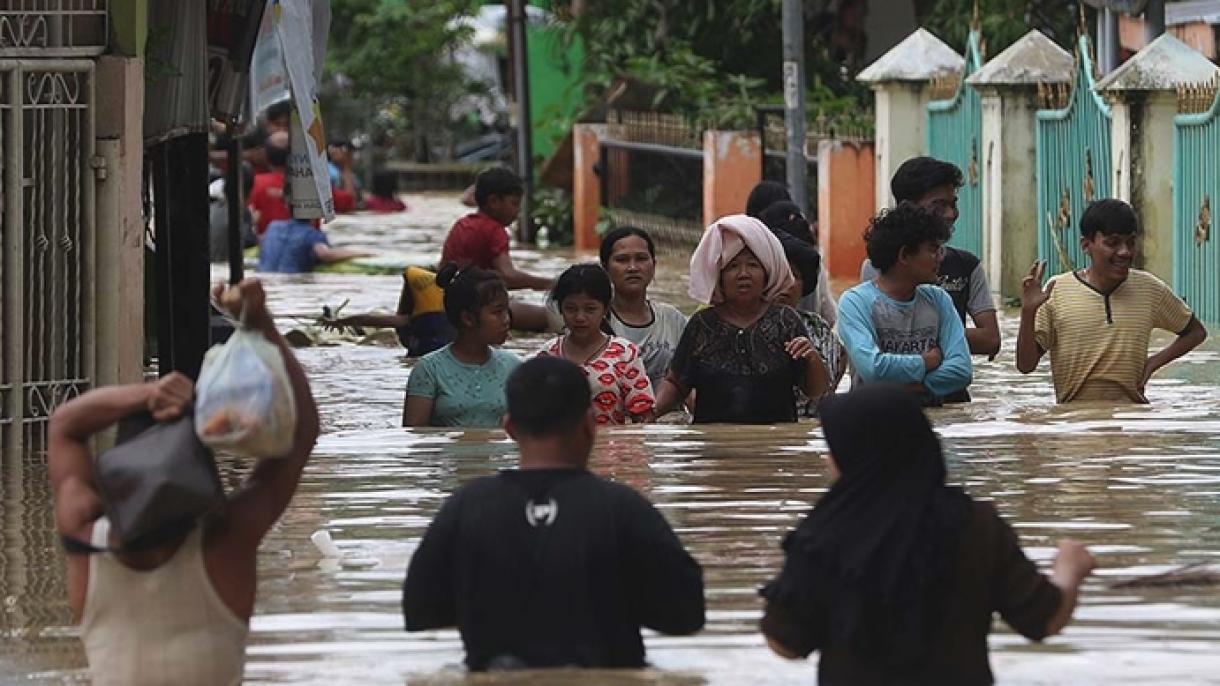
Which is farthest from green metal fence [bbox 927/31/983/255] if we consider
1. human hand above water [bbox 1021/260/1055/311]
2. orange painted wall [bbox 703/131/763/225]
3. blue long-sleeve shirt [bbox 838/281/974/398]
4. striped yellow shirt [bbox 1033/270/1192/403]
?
blue long-sleeve shirt [bbox 838/281/974/398]

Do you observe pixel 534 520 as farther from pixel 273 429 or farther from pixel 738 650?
pixel 738 650

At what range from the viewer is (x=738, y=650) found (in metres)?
6.15

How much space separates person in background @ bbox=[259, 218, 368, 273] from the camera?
2155cm

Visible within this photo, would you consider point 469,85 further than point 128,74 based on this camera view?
Yes

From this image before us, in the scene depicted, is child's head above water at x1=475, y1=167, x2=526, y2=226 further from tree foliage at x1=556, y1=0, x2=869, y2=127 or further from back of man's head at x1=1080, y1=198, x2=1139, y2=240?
tree foliage at x1=556, y1=0, x2=869, y2=127

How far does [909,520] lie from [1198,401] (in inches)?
253

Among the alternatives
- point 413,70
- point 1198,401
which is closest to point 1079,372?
point 1198,401

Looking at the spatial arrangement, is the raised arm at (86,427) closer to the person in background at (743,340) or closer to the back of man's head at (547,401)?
the back of man's head at (547,401)

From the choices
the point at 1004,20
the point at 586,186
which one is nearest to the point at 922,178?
the point at 1004,20

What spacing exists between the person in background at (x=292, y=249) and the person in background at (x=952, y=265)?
1190cm

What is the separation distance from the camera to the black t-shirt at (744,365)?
914 cm

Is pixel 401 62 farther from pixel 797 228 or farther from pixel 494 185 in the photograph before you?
pixel 797 228

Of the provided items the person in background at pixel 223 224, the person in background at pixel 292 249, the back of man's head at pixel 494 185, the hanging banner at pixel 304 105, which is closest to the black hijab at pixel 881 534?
the hanging banner at pixel 304 105

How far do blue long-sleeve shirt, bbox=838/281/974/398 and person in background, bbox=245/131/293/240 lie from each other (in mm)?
14566
